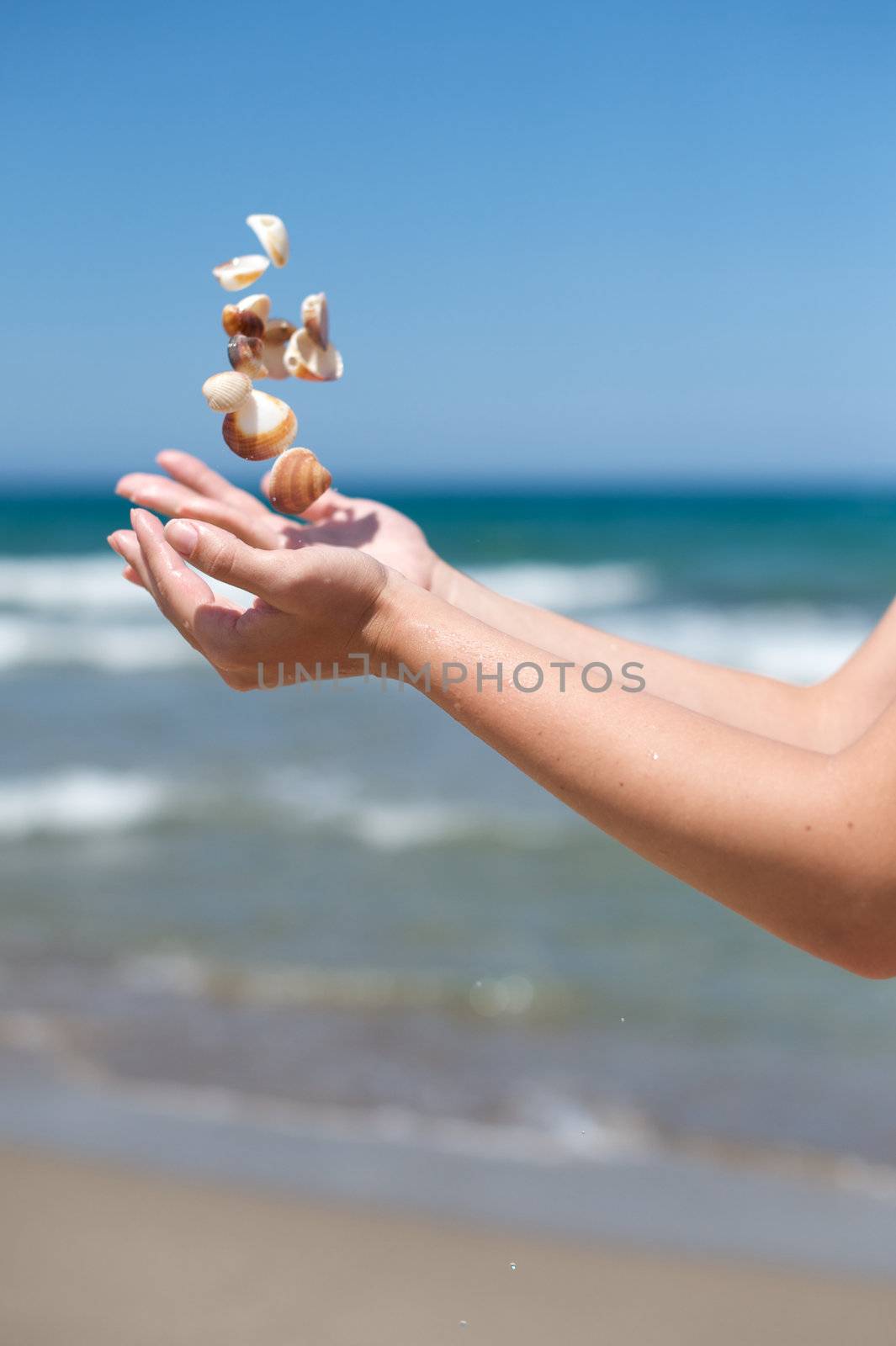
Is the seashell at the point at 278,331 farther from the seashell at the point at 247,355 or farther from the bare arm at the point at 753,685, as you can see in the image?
the bare arm at the point at 753,685

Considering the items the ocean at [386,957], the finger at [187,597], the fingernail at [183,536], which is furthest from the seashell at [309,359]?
the ocean at [386,957]

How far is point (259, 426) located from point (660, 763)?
3.17 ft

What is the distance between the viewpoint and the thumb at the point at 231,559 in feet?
4.84

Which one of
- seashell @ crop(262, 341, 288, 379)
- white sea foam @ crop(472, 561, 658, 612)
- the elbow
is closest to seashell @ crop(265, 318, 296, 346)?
seashell @ crop(262, 341, 288, 379)

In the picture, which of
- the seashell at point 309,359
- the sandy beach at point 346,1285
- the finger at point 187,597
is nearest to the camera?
the finger at point 187,597

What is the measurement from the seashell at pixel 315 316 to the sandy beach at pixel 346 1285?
6.91 feet

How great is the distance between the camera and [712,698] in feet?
6.31

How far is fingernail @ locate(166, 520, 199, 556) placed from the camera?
1548mm

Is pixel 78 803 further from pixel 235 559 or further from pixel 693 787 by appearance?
pixel 693 787

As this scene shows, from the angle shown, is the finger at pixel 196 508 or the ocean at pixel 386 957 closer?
the finger at pixel 196 508

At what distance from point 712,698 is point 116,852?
459cm

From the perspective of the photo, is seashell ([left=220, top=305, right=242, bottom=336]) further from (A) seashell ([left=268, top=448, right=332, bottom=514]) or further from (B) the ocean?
(B) the ocean

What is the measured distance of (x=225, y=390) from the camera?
6.12 feet

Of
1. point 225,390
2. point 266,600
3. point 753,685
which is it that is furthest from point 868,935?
point 225,390
